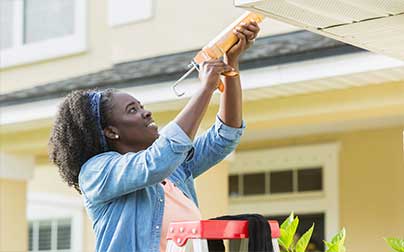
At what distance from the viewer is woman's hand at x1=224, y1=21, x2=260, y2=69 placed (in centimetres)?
379

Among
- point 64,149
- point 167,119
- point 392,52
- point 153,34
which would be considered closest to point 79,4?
point 153,34

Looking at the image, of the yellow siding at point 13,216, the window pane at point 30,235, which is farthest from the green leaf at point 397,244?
the window pane at point 30,235

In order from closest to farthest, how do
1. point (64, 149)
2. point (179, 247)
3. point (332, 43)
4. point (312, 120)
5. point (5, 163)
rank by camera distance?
1. point (179, 247)
2. point (64, 149)
3. point (332, 43)
4. point (312, 120)
5. point (5, 163)

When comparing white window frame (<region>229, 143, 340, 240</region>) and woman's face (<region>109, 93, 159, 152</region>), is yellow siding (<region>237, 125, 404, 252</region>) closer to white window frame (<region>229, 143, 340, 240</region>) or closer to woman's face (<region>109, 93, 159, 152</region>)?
white window frame (<region>229, 143, 340, 240</region>)

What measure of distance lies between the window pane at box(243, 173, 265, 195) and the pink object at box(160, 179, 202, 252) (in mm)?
7786

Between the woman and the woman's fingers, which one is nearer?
the woman

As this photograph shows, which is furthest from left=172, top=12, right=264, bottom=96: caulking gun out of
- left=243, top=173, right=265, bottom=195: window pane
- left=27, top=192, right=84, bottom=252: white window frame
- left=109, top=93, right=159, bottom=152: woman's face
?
left=27, top=192, right=84, bottom=252: white window frame

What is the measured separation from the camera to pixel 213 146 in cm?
400

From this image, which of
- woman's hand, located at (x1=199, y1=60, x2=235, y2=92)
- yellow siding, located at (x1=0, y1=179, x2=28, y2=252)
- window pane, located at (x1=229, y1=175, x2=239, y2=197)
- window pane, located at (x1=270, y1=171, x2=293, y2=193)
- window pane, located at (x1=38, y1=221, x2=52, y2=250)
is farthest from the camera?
window pane, located at (x1=38, y1=221, x2=52, y2=250)

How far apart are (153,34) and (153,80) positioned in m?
1.34

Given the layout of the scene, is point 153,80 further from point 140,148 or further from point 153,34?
point 140,148

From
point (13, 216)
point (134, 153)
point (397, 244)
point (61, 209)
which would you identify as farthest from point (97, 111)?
point (61, 209)

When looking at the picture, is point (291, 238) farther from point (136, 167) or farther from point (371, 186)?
point (371, 186)

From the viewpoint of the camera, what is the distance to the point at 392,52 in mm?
4926
